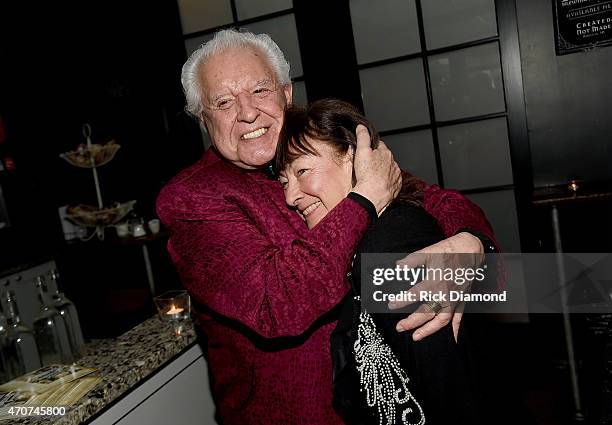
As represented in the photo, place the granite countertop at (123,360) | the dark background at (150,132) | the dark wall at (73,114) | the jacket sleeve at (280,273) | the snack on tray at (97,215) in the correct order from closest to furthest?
1. the jacket sleeve at (280,273)
2. the granite countertop at (123,360)
3. the dark background at (150,132)
4. the dark wall at (73,114)
5. the snack on tray at (97,215)

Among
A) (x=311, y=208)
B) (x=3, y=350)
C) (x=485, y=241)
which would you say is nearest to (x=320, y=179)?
(x=311, y=208)

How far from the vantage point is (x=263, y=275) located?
0.99m

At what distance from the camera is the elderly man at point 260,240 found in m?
0.98

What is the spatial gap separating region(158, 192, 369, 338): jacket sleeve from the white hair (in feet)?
1.55

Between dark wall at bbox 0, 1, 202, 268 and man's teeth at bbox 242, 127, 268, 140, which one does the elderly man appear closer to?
man's teeth at bbox 242, 127, 268, 140

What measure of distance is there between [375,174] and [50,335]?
1.07 metres

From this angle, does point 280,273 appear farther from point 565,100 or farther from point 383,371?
point 565,100

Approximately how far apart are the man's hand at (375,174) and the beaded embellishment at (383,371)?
0.23 meters

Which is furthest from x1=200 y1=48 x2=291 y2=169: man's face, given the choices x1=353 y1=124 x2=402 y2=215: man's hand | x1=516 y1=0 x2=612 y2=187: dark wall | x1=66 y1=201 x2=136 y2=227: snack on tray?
x1=66 y1=201 x2=136 y2=227: snack on tray

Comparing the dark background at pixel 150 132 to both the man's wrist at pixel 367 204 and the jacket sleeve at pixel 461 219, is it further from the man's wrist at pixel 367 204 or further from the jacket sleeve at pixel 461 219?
the man's wrist at pixel 367 204

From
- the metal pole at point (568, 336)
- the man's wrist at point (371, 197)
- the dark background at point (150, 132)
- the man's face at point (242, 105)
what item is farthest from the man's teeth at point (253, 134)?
the metal pole at point (568, 336)

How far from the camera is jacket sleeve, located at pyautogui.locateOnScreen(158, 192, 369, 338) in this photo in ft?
3.14

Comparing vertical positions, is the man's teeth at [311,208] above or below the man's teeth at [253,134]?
below

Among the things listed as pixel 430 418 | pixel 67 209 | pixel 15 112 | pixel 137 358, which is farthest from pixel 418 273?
pixel 15 112
